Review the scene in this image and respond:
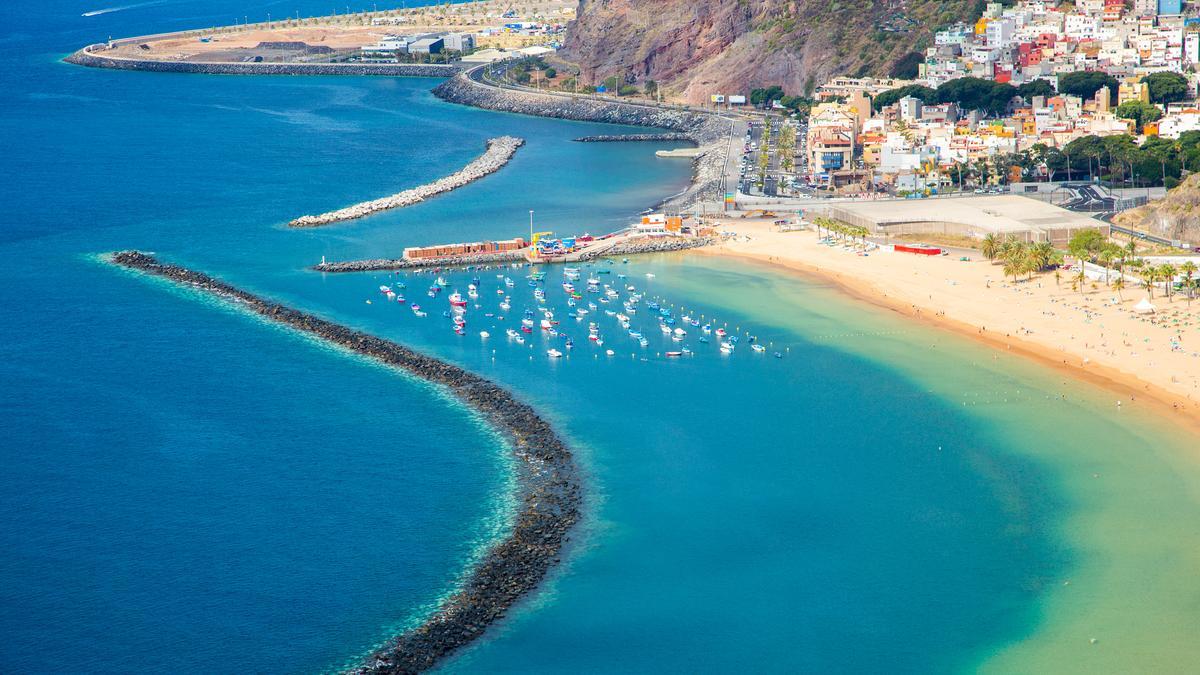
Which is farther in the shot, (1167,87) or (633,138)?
(633,138)

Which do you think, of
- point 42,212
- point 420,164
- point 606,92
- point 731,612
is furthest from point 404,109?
point 731,612

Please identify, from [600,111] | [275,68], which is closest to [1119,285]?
[600,111]

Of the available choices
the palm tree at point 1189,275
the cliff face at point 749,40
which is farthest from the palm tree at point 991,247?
the cliff face at point 749,40

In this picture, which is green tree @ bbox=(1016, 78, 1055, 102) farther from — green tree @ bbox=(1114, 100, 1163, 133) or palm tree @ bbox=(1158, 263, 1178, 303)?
palm tree @ bbox=(1158, 263, 1178, 303)

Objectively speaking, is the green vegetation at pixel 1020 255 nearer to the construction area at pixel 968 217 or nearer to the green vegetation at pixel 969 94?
the construction area at pixel 968 217

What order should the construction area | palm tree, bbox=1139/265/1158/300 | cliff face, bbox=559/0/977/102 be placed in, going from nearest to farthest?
palm tree, bbox=1139/265/1158/300, the construction area, cliff face, bbox=559/0/977/102

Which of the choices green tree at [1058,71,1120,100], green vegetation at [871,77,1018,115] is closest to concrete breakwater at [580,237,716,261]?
green vegetation at [871,77,1018,115]

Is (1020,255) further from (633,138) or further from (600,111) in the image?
(600,111)
